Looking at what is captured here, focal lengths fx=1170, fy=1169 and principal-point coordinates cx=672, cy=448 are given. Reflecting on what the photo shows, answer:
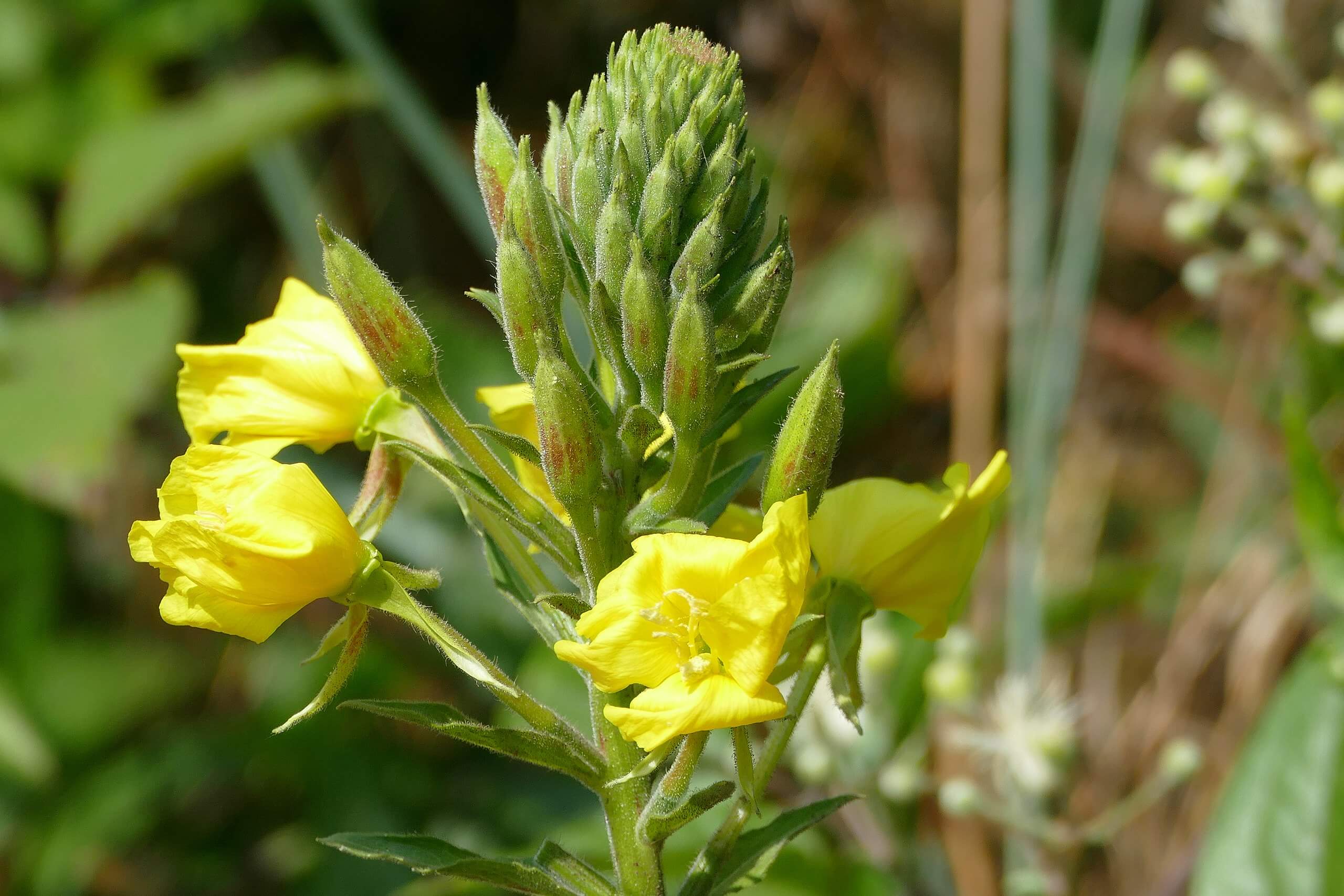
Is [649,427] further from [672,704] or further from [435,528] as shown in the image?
[435,528]

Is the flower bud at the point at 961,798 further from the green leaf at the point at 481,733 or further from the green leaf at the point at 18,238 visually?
the green leaf at the point at 18,238

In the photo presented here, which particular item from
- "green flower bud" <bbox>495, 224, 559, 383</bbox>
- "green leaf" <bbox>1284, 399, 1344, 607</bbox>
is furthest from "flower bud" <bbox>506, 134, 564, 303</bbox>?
"green leaf" <bbox>1284, 399, 1344, 607</bbox>

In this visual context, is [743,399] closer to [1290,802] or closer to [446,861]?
[446,861]

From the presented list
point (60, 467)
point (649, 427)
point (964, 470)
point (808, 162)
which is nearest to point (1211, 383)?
point (808, 162)

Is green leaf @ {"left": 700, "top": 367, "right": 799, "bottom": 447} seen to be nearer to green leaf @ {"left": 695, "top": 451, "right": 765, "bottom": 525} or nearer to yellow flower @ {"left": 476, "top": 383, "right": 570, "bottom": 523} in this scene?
green leaf @ {"left": 695, "top": 451, "right": 765, "bottom": 525}

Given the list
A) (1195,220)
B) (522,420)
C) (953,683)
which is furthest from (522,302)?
(1195,220)

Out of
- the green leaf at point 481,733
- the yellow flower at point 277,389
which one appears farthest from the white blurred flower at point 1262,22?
the green leaf at point 481,733
